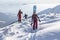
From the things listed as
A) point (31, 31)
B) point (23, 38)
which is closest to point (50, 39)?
point (23, 38)

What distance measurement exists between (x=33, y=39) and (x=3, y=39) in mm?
2273

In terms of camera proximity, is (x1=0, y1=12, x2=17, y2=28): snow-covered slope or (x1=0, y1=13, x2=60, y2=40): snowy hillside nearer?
(x1=0, y1=13, x2=60, y2=40): snowy hillside

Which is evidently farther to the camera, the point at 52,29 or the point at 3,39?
the point at 3,39

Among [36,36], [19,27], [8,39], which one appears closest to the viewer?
[36,36]

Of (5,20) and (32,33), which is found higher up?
(32,33)

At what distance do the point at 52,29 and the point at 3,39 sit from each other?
3291 millimetres

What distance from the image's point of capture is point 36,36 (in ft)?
44.9

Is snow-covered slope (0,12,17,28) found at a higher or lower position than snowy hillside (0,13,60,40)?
lower

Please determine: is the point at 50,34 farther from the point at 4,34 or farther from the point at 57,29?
the point at 4,34

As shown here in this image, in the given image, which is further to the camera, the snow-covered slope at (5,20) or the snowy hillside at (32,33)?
the snow-covered slope at (5,20)

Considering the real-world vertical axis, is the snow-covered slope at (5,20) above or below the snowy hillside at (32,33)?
below

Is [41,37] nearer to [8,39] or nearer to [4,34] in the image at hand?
[8,39]

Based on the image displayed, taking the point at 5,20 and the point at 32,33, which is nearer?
the point at 32,33

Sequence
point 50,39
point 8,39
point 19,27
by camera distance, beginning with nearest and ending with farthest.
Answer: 1. point 50,39
2. point 8,39
3. point 19,27
